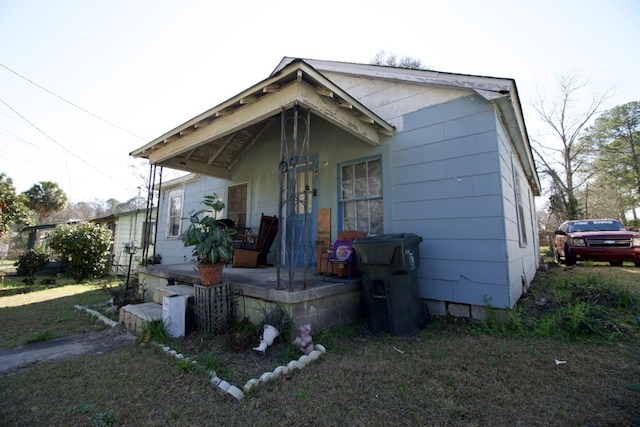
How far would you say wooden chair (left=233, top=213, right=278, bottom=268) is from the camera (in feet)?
17.8

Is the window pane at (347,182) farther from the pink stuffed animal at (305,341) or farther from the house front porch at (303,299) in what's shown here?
the pink stuffed animal at (305,341)

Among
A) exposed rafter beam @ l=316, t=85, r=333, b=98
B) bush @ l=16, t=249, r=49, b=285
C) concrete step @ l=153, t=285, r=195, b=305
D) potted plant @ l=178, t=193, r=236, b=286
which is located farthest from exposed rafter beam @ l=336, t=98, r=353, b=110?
bush @ l=16, t=249, r=49, b=285

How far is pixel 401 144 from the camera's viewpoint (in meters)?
4.42

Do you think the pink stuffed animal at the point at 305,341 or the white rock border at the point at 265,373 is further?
the pink stuffed animal at the point at 305,341

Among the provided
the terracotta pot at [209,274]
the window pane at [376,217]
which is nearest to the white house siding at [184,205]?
the terracotta pot at [209,274]

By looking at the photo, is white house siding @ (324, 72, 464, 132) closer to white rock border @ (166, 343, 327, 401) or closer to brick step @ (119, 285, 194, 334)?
white rock border @ (166, 343, 327, 401)

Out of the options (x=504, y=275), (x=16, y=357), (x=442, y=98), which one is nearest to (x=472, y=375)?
(x=504, y=275)

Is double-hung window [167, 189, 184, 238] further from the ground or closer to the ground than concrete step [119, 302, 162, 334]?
further from the ground

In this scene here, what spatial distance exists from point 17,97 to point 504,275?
13435 millimetres

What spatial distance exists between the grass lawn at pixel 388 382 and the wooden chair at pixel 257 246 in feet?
7.59

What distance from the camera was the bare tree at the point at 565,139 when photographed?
1732 centimetres

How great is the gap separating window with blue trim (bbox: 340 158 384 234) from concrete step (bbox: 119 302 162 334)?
124 inches

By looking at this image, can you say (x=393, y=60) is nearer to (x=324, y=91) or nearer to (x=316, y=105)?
(x=324, y=91)

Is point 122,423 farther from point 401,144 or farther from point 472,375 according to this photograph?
point 401,144
